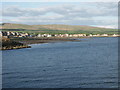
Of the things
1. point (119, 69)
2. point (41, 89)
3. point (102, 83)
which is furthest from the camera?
point (119, 69)

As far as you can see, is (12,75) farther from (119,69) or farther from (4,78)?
(119,69)

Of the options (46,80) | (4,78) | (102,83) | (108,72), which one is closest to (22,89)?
(46,80)

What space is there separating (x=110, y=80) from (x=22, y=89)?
1172 centimetres

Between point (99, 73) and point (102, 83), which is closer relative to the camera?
point (102, 83)

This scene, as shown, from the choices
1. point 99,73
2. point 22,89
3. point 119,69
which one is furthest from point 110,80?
point 22,89

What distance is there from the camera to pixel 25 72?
1535 inches

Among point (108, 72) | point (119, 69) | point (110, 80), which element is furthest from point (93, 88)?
point (119, 69)

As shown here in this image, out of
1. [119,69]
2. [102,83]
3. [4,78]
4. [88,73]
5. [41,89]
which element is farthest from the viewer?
[119,69]

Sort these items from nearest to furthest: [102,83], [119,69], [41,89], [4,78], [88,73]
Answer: [41,89], [102,83], [4,78], [88,73], [119,69]

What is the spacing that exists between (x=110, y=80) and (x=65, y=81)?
19.5 feet

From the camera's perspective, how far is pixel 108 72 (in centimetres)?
3812

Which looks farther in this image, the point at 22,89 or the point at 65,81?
the point at 65,81

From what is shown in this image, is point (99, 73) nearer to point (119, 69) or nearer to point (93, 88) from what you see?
point (119, 69)

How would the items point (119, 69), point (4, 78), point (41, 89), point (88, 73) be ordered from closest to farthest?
point (41, 89)
point (4, 78)
point (88, 73)
point (119, 69)
